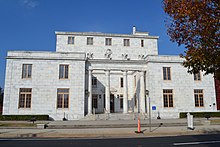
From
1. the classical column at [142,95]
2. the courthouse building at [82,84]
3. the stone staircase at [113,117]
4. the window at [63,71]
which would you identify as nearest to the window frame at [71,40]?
the courthouse building at [82,84]

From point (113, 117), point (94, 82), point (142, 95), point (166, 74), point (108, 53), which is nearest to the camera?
point (113, 117)

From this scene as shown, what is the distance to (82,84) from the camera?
27156 mm

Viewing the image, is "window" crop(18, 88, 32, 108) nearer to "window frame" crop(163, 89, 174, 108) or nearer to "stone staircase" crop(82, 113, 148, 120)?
"stone staircase" crop(82, 113, 148, 120)

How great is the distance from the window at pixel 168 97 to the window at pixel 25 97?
59.5 ft

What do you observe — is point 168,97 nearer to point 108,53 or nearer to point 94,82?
point 108,53

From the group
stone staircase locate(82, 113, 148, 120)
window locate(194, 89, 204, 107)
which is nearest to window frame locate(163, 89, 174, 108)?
stone staircase locate(82, 113, 148, 120)

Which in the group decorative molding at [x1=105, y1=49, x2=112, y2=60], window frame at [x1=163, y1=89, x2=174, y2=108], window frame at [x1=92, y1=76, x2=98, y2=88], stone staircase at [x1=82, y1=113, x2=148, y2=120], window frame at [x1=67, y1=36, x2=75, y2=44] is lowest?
stone staircase at [x1=82, y1=113, x2=148, y2=120]

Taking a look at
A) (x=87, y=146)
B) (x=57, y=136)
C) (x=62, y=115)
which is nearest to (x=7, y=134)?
(x=57, y=136)

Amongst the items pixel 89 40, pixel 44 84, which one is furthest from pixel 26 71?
pixel 89 40

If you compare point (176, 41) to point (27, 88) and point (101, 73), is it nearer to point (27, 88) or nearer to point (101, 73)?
point (27, 88)

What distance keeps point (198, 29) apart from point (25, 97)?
23.8 metres

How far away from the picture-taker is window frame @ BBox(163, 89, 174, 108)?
28.2 metres

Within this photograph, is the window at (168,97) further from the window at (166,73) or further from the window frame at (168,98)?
the window at (166,73)

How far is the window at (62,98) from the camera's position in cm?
2653
